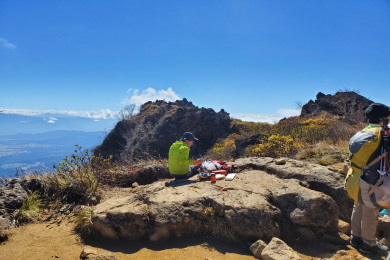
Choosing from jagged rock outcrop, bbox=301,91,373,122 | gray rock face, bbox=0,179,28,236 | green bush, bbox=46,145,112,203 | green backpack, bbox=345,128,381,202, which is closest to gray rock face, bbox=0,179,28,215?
gray rock face, bbox=0,179,28,236

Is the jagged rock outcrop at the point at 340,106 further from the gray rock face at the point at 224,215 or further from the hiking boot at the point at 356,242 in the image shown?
the hiking boot at the point at 356,242

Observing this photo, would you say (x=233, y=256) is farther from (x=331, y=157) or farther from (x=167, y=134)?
(x=167, y=134)

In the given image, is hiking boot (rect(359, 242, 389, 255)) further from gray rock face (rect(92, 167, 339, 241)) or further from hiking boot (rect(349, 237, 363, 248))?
gray rock face (rect(92, 167, 339, 241))

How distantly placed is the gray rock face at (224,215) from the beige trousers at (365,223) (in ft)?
1.33

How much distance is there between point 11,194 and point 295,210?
18.9 feet

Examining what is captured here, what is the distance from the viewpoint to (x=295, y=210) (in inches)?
169

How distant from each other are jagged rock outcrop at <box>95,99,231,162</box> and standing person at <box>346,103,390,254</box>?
17603 mm

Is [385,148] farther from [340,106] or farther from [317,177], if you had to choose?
[340,106]

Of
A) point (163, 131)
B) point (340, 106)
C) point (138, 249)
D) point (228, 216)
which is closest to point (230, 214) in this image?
point (228, 216)

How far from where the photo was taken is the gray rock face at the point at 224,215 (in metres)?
4.18

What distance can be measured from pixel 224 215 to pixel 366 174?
7.33 feet

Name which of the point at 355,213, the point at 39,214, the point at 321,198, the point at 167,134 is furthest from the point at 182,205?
the point at 167,134

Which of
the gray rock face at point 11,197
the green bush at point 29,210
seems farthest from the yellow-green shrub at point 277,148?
the gray rock face at point 11,197

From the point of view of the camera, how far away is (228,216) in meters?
4.23
